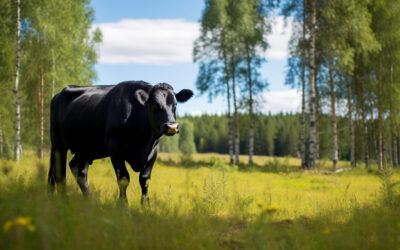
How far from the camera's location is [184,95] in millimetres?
6266

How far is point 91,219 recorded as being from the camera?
3.24 m

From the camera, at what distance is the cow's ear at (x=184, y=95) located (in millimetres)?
6207

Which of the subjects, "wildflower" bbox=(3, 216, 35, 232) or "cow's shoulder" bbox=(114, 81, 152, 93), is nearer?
"wildflower" bbox=(3, 216, 35, 232)

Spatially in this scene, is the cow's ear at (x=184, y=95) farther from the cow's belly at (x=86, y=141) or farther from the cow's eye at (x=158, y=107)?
the cow's belly at (x=86, y=141)

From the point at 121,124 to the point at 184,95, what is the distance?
112cm

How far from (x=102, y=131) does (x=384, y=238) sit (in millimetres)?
4346

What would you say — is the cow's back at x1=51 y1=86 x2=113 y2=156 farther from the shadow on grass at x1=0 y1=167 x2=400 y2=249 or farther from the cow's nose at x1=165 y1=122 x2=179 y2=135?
the shadow on grass at x1=0 y1=167 x2=400 y2=249

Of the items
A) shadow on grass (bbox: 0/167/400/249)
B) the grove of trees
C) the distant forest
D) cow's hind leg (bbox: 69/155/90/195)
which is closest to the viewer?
shadow on grass (bbox: 0/167/400/249)

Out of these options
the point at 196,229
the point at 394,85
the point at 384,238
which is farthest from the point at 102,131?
the point at 394,85

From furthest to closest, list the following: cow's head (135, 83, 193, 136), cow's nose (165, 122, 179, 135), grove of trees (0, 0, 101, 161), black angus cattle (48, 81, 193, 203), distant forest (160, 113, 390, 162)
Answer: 1. distant forest (160, 113, 390, 162)
2. grove of trees (0, 0, 101, 161)
3. black angus cattle (48, 81, 193, 203)
4. cow's head (135, 83, 193, 136)
5. cow's nose (165, 122, 179, 135)

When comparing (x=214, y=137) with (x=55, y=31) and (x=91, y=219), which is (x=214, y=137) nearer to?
(x=55, y=31)

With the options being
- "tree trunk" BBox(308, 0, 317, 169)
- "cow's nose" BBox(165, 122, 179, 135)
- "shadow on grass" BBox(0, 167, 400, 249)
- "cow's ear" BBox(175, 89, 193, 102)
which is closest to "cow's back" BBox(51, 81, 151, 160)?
"cow's ear" BBox(175, 89, 193, 102)

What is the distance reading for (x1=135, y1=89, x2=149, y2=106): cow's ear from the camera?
601 centimetres

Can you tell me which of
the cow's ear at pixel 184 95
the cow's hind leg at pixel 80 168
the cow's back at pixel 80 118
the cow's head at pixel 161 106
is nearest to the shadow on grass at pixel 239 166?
the cow's hind leg at pixel 80 168
